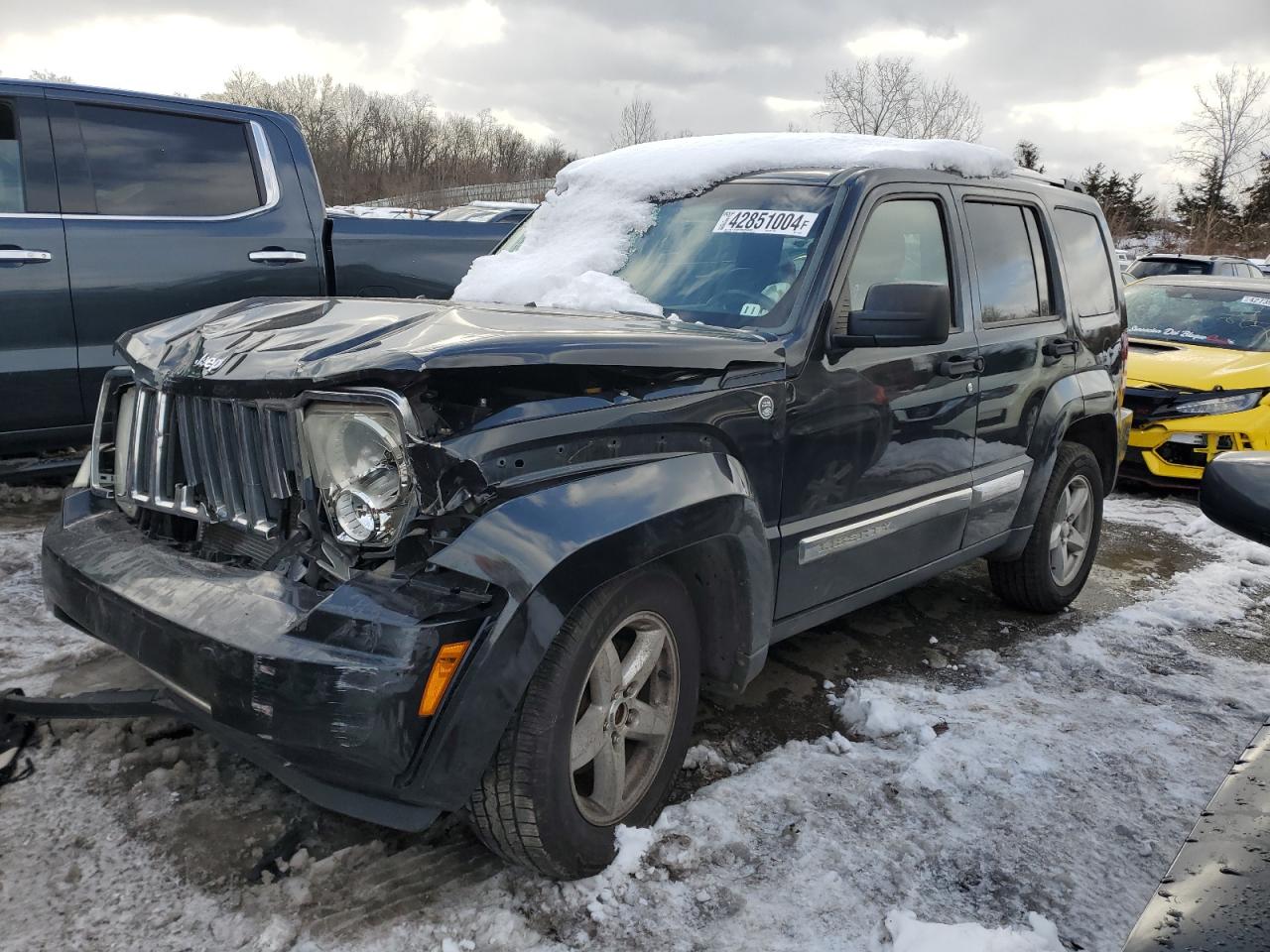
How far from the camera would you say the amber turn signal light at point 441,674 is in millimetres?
1913

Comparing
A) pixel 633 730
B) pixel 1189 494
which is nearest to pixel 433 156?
pixel 1189 494

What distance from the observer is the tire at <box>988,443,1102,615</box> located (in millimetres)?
4391

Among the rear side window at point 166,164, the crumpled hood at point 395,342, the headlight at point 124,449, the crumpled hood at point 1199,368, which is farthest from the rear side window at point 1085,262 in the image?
the rear side window at point 166,164

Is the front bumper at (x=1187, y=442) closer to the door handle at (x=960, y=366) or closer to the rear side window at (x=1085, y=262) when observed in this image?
the rear side window at (x=1085, y=262)

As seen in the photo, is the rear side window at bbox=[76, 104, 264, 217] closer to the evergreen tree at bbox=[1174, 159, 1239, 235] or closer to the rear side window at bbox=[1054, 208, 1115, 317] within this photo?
the rear side window at bbox=[1054, 208, 1115, 317]

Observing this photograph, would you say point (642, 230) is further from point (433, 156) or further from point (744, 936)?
point (433, 156)

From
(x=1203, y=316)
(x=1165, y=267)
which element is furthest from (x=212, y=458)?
(x=1165, y=267)

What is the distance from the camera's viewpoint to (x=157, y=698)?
242 cm

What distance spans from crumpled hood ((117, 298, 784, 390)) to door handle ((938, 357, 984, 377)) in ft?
3.11

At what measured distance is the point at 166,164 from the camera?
4.80 meters

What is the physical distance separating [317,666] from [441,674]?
0.24m

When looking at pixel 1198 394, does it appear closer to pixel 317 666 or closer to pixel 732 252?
pixel 732 252

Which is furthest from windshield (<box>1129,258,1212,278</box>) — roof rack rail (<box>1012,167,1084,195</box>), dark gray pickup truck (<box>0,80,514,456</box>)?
dark gray pickup truck (<box>0,80,514,456</box>)

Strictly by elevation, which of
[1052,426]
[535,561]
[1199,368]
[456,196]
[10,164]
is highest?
[456,196]
